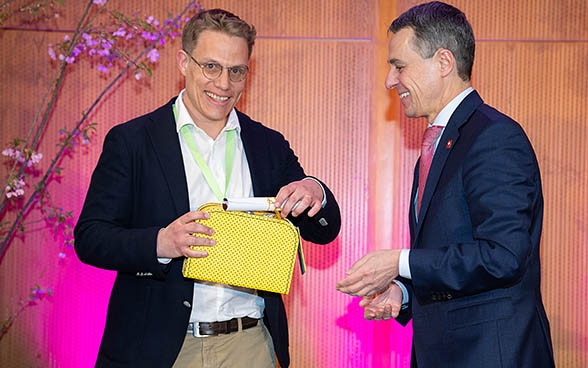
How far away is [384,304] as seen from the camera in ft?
7.74

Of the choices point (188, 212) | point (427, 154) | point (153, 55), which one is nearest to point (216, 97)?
point (188, 212)

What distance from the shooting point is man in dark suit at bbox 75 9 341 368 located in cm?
226

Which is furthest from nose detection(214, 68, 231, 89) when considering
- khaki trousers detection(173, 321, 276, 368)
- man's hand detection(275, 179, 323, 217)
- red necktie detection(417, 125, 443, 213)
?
khaki trousers detection(173, 321, 276, 368)

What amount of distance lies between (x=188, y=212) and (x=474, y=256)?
87cm

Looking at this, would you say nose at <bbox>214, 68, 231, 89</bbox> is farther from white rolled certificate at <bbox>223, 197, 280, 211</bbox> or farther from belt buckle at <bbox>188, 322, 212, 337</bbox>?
belt buckle at <bbox>188, 322, 212, 337</bbox>

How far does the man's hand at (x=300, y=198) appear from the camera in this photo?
2266 millimetres

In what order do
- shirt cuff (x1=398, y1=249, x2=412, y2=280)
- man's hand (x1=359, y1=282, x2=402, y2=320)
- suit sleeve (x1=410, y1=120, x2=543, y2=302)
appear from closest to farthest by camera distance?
suit sleeve (x1=410, y1=120, x2=543, y2=302) → shirt cuff (x1=398, y1=249, x2=412, y2=280) → man's hand (x1=359, y1=282, x2=402, y2=320)

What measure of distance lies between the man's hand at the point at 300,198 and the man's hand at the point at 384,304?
0.34 meters

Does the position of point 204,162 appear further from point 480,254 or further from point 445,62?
point 480,254

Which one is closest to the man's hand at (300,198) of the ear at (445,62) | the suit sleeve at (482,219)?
the suit sleeve at (482,219)

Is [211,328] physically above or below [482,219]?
below

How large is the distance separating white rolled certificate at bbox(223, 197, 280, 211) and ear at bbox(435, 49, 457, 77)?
0.66 m

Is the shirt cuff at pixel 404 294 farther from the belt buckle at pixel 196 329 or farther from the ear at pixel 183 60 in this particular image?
the ear at pixel 183 60

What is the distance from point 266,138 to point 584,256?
2263mm
